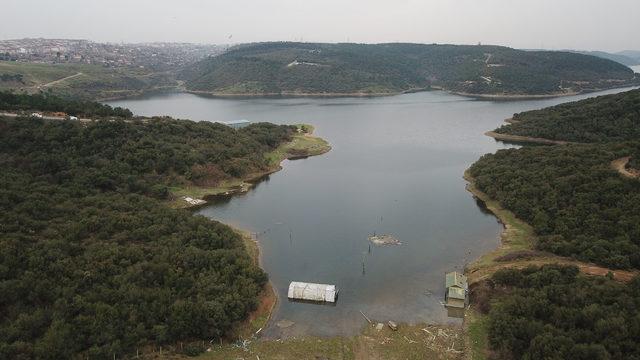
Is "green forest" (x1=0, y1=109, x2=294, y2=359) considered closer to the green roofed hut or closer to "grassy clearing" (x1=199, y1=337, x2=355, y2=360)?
"grassy clearing" (x1=199, y1=337, x2=355, y2=360)

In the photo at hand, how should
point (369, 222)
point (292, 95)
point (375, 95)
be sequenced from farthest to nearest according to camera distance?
point (375, 95) → point (292, 95) → point (369, 222)

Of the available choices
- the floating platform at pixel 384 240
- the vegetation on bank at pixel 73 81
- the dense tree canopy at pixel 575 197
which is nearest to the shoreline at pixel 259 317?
the floating platform at pixel 384 240

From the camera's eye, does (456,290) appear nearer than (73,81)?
Yes

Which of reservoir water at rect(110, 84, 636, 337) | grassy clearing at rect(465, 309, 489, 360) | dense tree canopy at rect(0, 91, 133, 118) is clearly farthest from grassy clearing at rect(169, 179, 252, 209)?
grassy clearing at rect(465, 309, 489, 360)

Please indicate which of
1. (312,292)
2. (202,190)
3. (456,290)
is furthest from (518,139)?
(312,292)

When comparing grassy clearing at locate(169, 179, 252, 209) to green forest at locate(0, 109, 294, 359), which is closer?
Result: green forest at locate(0, 109, 294, 359)

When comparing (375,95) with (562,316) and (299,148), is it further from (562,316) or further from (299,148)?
(562,316)

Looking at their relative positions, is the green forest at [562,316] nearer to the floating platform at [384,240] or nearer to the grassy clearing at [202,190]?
the floating platform at [384,240]
